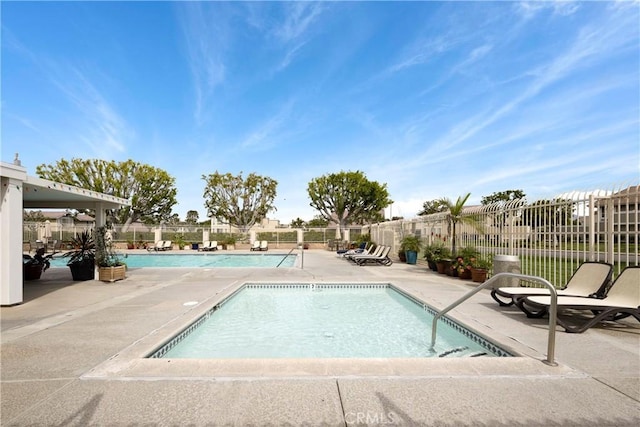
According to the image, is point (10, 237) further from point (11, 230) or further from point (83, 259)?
point (83, 259)

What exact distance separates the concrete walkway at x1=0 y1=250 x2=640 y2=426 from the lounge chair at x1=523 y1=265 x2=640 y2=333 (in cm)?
24

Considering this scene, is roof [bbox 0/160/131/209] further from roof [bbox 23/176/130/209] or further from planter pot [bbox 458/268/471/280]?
planter pot [bbox 458/268/471/280]

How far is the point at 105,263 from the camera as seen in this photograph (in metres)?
9.66

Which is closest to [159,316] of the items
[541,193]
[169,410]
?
[169,410]

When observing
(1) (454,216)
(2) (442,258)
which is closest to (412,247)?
(2) (442,258)

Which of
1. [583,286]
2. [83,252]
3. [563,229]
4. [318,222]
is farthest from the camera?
[318,222]

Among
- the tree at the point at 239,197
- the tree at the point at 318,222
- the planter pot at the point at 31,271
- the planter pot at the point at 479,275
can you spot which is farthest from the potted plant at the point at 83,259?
the tree at the point at 318,222

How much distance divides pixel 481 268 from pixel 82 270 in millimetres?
12172

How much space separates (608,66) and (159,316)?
1214 centimetres

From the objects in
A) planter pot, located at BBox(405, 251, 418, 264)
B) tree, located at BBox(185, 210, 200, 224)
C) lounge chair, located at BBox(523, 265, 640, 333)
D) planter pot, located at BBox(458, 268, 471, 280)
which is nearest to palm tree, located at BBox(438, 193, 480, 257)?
planter pot, located at BBox(458, 268, 471, 280)

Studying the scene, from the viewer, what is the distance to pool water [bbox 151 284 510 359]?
4.88 metres

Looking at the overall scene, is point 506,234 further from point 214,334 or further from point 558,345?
point 214,334

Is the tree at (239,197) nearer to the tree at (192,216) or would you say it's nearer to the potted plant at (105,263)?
the potted plant at (105,263)

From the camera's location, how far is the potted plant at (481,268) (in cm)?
956
